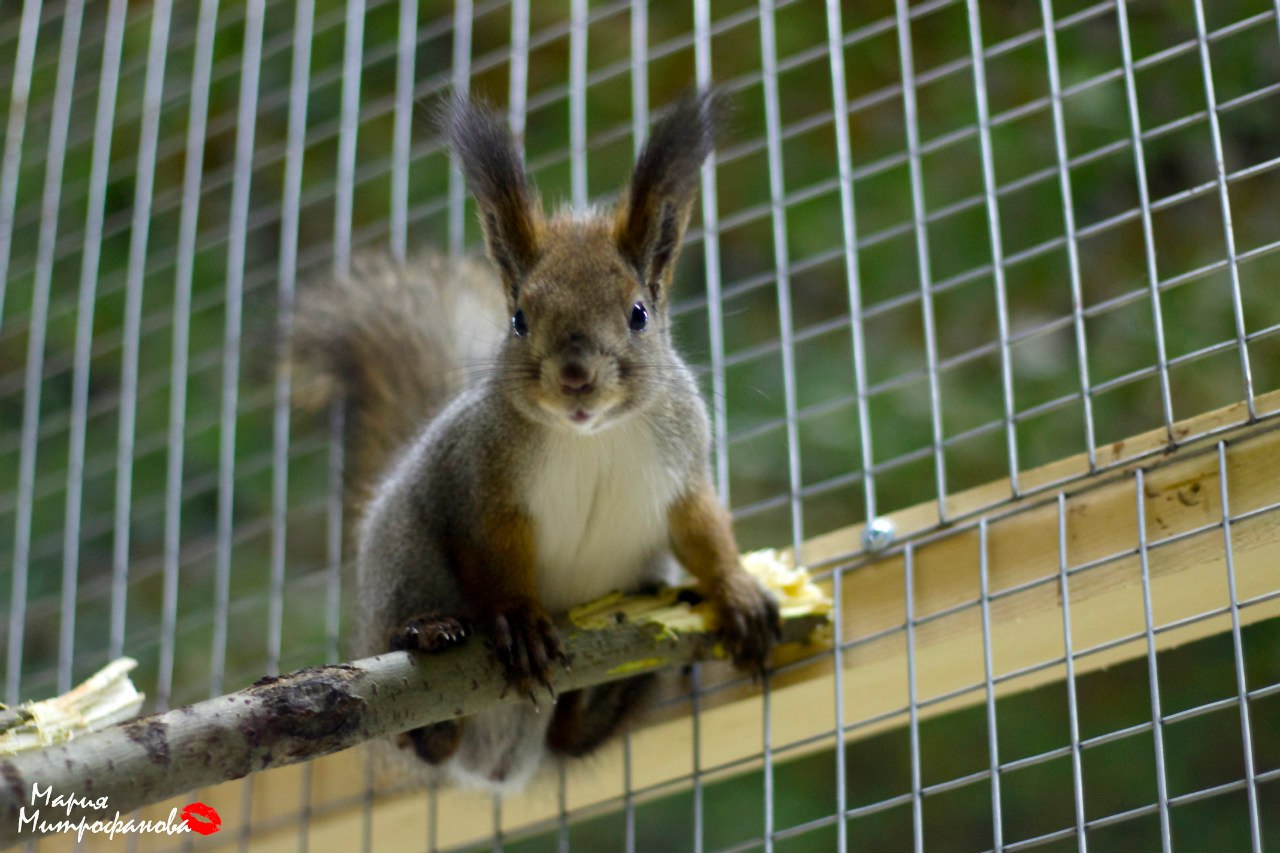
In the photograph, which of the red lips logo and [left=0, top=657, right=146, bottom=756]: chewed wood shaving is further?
the red lips logo

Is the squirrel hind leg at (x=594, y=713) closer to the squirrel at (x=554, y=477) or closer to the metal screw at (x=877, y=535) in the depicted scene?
the squirrel at (x=554, y=477)

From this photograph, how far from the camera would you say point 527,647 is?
5.79 ft

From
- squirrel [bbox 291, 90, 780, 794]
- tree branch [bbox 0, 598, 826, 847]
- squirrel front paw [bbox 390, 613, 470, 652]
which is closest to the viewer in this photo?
tree branch [bbox 0, 598, 826, 847]

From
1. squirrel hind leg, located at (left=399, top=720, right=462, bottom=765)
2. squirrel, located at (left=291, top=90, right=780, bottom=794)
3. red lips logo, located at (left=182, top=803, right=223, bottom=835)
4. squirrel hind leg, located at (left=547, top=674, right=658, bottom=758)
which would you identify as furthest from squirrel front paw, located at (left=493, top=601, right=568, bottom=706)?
red lips logo, located at (left=182, top=803, right=223, bottom=835)

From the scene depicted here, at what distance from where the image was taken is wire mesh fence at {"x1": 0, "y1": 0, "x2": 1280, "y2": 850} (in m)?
1.95

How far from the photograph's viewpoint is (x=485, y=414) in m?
1.98

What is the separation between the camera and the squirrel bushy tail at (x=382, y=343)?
8.50 ft

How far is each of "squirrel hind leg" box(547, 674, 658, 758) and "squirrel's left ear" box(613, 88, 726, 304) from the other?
609mm

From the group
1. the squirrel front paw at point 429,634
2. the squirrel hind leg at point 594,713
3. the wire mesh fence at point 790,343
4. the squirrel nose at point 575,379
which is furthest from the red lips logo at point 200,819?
the squirrel nose at point 575,379

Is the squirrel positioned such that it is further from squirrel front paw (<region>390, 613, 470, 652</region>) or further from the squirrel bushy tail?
the squirrel bushy tail

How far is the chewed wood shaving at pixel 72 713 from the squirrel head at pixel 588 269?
638mm

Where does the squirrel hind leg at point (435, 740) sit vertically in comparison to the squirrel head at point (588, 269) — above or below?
below

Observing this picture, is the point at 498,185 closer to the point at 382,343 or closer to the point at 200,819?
the point at 382,343

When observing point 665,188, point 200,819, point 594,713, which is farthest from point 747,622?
point 200,819
